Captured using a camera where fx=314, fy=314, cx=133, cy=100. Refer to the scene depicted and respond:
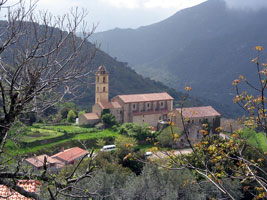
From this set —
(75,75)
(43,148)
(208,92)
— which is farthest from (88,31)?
(208,92)

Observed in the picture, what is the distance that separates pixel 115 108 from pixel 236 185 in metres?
22.0

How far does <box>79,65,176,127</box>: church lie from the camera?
38.6 meters

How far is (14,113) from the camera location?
18.2ft

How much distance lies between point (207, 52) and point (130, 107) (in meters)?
130

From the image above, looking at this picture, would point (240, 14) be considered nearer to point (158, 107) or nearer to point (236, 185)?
point (158, 107)

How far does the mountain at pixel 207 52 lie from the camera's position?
133 m

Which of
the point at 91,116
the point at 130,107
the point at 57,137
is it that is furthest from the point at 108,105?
the point at 57,137

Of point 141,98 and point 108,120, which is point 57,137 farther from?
point 141,98

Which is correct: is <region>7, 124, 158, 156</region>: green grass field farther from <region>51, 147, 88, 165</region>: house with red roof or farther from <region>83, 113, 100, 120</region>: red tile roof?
<region>83, 113, 100, 120</region>: red tile roof

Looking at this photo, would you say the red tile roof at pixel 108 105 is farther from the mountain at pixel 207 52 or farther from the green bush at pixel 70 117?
the mountain at pixel 207 52

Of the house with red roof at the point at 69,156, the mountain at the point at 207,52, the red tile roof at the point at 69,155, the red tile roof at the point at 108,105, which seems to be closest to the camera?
the house with red roof at the point at 69,156

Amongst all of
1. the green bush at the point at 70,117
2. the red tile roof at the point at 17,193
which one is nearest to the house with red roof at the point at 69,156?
the green bush at the point at 70,117

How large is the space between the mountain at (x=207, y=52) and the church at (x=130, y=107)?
6094 centimetres

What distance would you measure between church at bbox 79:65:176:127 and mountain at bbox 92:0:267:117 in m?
60.9
